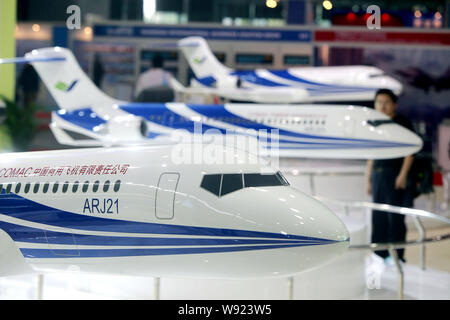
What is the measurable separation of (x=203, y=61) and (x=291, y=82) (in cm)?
277

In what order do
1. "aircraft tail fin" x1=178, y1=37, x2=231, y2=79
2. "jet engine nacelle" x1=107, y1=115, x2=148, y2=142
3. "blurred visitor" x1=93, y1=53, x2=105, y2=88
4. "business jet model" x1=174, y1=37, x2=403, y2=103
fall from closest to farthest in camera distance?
"jet engine nacelle" x1=107, y1=115, x2=148, y2=142
"blurred visitor" x1=93, y1=53, x2=105, y2=88
"aircraft tail fin" x1=178, y1=37, x2=231, y2=79
"business jet model" x1=174, y1=37, x2=403, y2=103

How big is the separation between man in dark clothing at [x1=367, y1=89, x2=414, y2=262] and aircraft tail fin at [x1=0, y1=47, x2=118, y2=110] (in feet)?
16.5

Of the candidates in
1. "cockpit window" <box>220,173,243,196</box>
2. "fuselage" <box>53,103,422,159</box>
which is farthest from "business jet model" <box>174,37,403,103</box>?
"cockpit window" <box>220,173,243,196</box>

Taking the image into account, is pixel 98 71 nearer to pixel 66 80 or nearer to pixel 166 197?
pixel 66 80

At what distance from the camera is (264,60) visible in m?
23.3

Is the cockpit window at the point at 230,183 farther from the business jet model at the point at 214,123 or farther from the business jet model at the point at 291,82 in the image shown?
the business jet model at the point at 291,82

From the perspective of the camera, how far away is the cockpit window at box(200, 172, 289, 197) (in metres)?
6.84

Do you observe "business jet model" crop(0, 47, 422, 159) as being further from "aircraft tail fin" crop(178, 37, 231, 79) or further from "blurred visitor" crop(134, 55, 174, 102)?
"aircraft tail fin" crop(178, 37, 231, 79)

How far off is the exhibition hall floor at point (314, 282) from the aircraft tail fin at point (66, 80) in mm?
3847

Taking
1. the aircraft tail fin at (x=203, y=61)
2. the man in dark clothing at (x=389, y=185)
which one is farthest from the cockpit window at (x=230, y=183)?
the aircraft tail fin at (x=203, y=61)

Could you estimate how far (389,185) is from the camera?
39.9 ft

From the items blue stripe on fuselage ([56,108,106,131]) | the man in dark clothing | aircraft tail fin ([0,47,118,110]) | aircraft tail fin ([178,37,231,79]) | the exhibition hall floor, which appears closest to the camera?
the exhibition hall floor

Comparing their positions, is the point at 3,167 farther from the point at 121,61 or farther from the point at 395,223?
the point at 121,61
